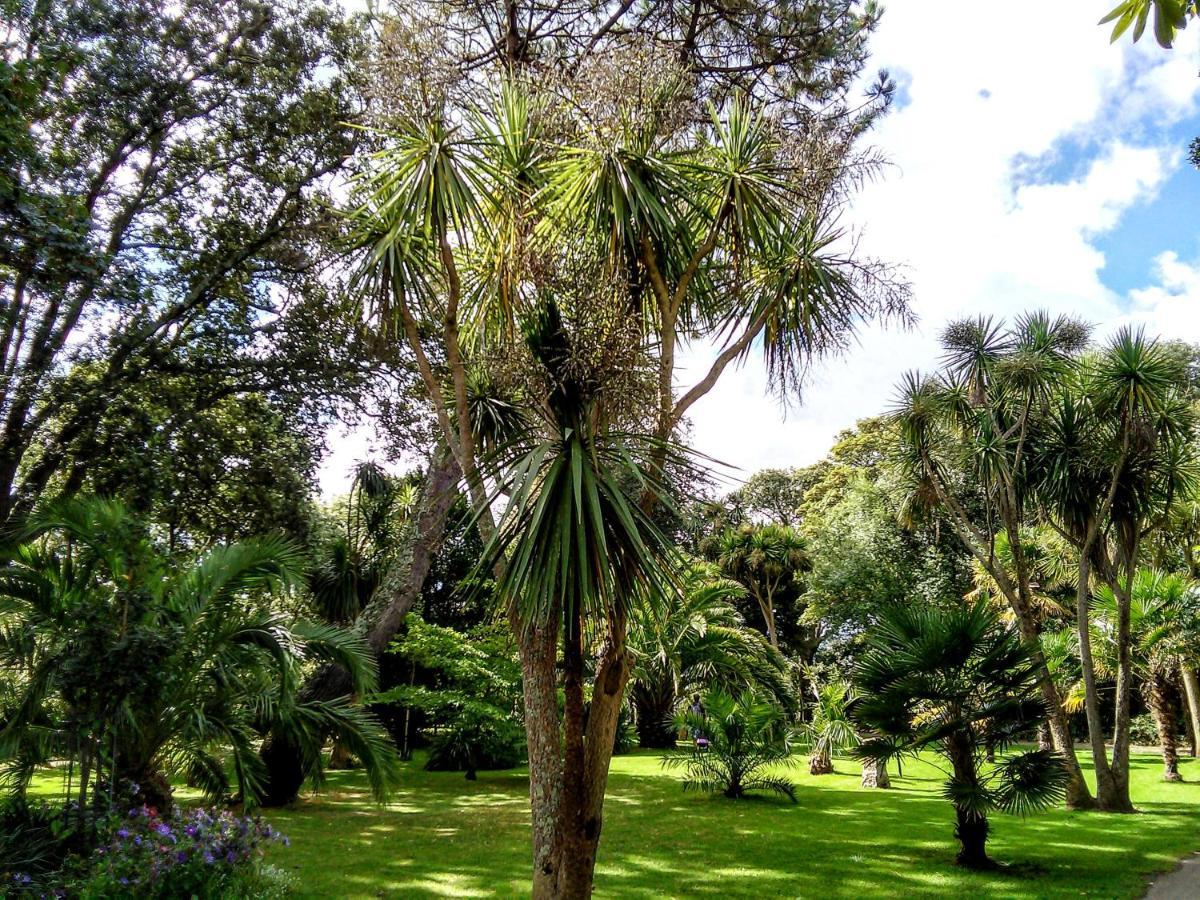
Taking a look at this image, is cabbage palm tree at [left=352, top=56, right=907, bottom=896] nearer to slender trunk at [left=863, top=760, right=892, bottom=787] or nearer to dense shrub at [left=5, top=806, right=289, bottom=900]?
dense shrub at [left=5, top=806, right=289, bottom=900]

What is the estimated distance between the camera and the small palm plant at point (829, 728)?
14356 mm

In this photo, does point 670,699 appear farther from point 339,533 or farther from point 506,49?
point 506,49

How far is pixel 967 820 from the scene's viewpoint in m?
8.15

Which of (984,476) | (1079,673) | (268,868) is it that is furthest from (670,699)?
(268,868)

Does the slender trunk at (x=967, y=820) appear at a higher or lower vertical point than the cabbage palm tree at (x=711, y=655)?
lower

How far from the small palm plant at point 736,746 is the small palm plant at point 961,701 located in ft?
17.1

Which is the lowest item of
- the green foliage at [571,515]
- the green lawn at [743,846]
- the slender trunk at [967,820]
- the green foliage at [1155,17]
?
the green lawn at [743,846]

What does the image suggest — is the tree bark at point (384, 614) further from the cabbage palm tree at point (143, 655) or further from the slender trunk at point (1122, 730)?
the slender trunk at point (1122, 730)

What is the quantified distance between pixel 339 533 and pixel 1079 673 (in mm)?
17853

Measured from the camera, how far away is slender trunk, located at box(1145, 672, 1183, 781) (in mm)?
15594

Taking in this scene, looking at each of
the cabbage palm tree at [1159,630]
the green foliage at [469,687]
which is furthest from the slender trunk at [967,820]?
the cabbage palm tree at [1159,630]

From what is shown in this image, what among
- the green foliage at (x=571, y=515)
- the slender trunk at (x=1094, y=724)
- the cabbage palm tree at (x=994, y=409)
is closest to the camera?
the green foliage at (x=571, y=515)

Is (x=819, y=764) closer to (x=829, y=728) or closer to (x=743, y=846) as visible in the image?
(x=829, y=728)

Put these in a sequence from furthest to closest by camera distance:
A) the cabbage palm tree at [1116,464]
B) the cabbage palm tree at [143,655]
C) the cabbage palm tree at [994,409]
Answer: the cabbage palm tree at [994,409]
the cabbage palm tree at [1116,464]
the cabbage palm tree at [143,655]
